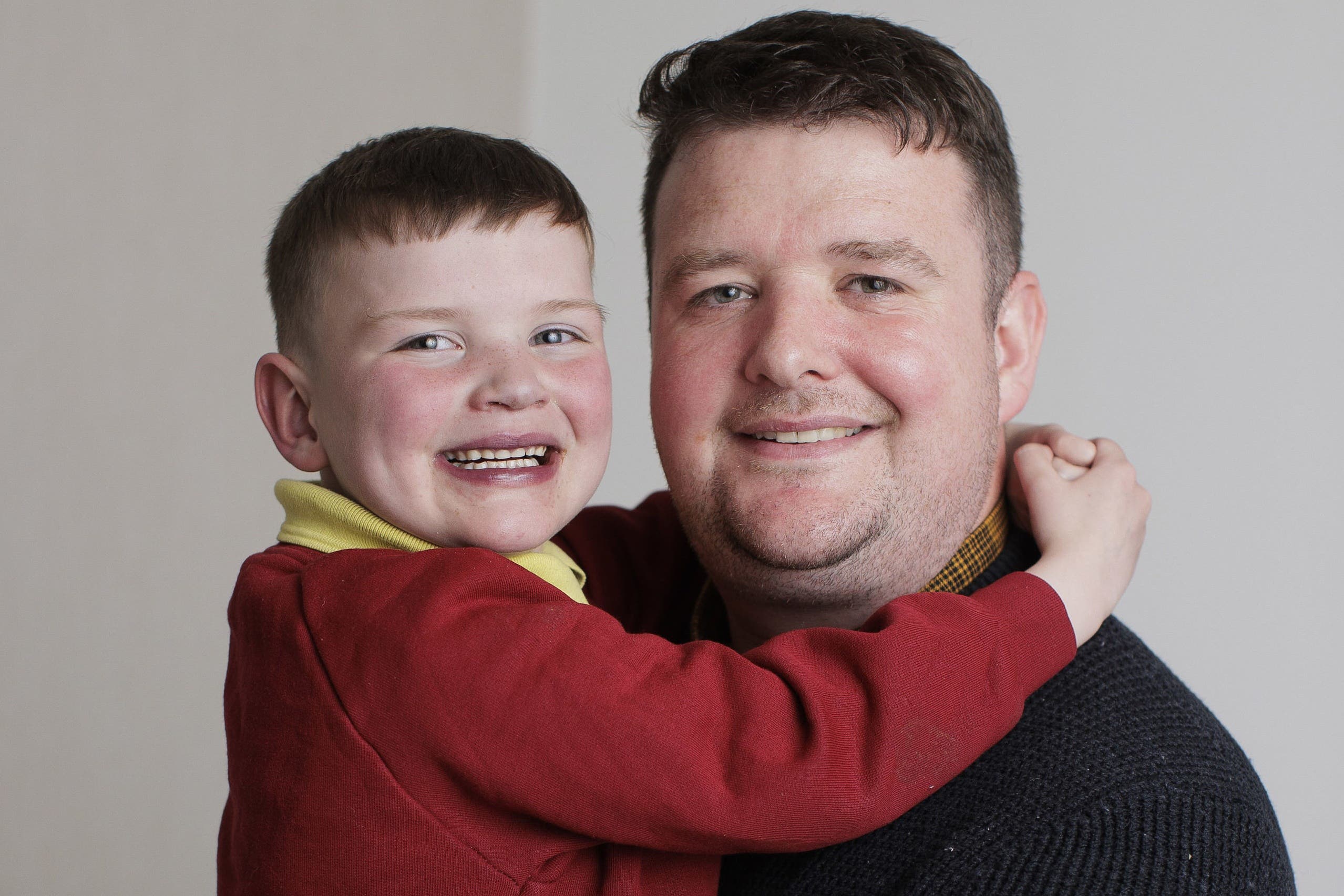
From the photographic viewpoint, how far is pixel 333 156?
320cm

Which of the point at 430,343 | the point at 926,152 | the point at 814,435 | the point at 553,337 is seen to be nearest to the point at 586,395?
the point at 553,337

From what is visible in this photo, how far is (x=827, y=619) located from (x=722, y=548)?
0.18 metres

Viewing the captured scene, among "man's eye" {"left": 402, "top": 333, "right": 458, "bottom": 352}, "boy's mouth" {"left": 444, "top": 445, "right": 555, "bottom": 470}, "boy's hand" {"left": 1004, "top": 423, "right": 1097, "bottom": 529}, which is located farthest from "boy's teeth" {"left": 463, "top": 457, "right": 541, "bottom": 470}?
"boy's hand" {"left": 1004, "top": 423, "right": 1097, "bottom": 529}

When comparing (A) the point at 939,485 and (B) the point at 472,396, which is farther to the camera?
(A) the point at 939,485

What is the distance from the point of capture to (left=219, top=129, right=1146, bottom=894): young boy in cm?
123

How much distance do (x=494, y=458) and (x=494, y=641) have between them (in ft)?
1.00

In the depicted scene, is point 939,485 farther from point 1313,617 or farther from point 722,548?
point 1313,617

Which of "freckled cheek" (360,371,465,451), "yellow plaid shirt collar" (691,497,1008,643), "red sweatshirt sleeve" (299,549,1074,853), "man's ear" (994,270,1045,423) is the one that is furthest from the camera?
"man's ear" (994,270,1045,423)

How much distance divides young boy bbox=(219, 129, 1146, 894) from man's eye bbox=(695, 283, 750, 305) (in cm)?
17

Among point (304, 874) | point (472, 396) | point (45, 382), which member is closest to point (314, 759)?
point (304, 874)

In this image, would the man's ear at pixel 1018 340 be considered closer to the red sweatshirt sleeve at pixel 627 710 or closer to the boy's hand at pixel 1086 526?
the boy's hand at pixel 1086 526

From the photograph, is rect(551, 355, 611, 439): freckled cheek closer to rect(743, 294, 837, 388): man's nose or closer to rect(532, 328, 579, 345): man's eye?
rect(532, 328, 579, 345): man's eye

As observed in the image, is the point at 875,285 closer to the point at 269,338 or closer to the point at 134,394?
the point at 134,394

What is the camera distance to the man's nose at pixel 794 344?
1577 mm
